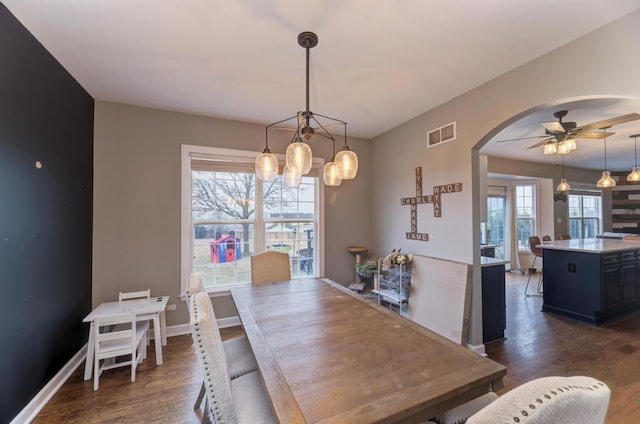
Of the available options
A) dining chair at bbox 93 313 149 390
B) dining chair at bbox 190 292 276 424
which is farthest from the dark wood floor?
dining chair at bbox 190 292 276 424

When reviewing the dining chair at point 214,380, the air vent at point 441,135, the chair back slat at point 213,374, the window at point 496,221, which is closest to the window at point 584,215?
the window at point 496,221

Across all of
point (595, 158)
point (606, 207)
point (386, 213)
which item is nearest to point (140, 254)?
point (386, 213)

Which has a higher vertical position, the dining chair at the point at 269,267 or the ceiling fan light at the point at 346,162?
the ceiling fan light at the point at 346,162

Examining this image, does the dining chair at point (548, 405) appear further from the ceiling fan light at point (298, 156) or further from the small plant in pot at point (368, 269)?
the small plant in pot at point (368, 269)

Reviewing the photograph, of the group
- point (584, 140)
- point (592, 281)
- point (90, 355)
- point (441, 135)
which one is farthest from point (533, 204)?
point (90, 355)

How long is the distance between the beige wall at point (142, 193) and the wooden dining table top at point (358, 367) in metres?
1.86

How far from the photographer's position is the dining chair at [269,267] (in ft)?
9.30

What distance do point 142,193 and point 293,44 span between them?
239 cm

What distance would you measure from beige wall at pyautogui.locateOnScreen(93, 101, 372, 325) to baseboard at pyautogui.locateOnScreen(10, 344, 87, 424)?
1.90ft

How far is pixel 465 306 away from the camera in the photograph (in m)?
2.59

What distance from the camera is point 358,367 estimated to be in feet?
3.84

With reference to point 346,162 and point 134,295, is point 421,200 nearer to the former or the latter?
point 346,162

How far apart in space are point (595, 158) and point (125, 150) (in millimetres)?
8791

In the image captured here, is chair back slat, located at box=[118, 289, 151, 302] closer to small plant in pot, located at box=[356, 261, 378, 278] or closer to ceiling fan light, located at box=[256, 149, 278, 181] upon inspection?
ceiling fan light, located at box=[256, 149, 278, 181]
